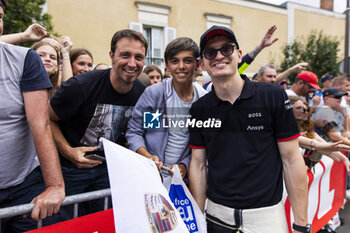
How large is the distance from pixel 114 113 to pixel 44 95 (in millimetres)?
608

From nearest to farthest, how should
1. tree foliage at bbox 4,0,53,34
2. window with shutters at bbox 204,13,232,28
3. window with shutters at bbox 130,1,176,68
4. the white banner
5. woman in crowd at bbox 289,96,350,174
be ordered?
the white banner → woman in crowd at bbox 289,96,350,174 → tree foliage at bbox 4,0,53,34 → window with shutters at bbox 130,1,176,68 → window with shutters at bbox 204,13,232,28

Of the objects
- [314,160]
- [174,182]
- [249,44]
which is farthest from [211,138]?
[249,44]

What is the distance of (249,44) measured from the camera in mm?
11703

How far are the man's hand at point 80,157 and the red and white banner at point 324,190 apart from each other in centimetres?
230

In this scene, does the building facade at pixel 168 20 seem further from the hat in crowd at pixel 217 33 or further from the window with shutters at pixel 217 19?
the hat in crowd at pixel 217 33

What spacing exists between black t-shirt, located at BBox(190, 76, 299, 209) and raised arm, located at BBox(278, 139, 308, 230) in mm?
44

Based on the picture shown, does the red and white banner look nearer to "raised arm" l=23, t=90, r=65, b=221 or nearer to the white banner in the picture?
the white banner

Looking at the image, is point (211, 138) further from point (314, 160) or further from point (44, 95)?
point (314, 160)

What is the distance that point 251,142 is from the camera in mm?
1527

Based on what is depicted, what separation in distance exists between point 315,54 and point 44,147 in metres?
15.5

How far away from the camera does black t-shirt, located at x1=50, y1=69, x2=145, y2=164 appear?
1.90m

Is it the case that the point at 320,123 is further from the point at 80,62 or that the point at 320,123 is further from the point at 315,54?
the point at 315,54

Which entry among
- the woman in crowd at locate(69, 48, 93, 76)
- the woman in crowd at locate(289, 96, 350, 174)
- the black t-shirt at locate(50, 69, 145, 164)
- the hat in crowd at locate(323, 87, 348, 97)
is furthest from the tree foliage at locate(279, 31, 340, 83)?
the black t-shirt at locate(50, 69, 145, 164)

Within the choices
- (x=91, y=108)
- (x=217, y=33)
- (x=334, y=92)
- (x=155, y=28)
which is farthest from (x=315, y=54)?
(x=91, y=108)
